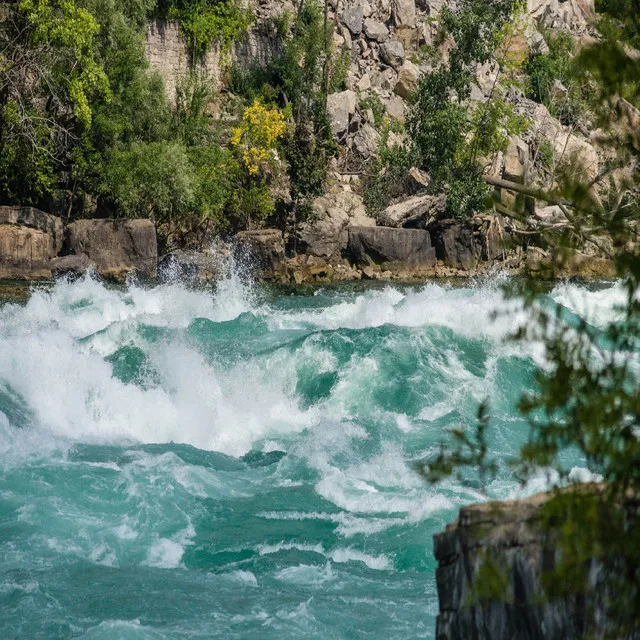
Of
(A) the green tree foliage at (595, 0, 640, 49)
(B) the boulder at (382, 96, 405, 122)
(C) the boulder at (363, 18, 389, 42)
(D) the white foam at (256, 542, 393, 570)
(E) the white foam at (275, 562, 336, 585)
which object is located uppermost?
(A) the green tree foliage at (595, 0, 640, 49)

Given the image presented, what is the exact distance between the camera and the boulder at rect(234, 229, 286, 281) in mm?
29125

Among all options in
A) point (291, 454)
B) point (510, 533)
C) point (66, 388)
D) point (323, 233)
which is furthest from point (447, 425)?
point (323, 233)

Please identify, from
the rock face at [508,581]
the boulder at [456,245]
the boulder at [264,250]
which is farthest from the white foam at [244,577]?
the boulder at [456,245]

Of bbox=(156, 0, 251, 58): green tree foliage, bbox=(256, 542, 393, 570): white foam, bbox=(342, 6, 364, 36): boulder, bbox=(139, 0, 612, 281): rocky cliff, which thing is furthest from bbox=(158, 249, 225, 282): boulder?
bbox=(256, 542, 393, 570): white foam

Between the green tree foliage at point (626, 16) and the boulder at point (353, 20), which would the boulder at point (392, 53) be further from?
the green tree foliage at point (626, 16)

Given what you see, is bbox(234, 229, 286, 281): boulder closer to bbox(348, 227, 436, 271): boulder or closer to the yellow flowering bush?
bbox(348, 227, 436, 271): boulder

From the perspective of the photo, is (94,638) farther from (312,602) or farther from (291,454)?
(291,454)

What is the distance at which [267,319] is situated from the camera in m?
18.6

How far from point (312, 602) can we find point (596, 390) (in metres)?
4.64

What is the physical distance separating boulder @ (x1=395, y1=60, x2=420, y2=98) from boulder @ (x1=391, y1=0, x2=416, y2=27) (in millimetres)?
2625

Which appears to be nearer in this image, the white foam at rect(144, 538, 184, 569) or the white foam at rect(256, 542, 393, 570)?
the white foam at rect(144, 538, 184, 569)

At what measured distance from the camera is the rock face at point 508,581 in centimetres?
389

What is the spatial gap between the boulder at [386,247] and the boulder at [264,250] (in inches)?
97.6

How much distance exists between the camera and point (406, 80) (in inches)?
1559
